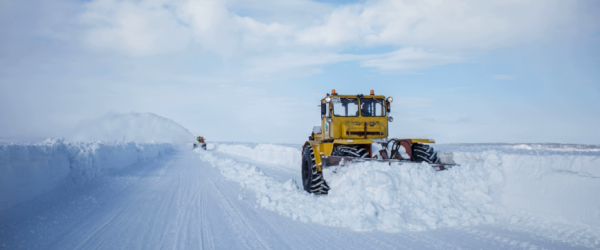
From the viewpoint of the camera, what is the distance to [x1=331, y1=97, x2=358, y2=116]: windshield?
8438 mm

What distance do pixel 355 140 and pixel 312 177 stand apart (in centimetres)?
154

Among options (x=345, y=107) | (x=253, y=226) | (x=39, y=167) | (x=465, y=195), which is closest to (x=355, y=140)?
(x=345, y=107)

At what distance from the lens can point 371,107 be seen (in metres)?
8.55

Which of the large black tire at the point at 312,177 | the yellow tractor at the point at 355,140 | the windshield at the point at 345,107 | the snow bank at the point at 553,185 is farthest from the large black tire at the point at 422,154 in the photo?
the large black tire at the point at 312,177

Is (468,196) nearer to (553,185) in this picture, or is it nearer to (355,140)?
(553,185)

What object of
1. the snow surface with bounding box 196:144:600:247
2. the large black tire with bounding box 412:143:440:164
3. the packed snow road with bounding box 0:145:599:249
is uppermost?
the large black tire with bounding box 412:143:440:164

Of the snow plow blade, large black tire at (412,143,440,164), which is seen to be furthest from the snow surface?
large black tire at (412,143,440,164)

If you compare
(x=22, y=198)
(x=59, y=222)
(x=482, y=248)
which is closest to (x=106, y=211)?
(x=59, y=222)

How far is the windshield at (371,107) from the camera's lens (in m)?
8.51

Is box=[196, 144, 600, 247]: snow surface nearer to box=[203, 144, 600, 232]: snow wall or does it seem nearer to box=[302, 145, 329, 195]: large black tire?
box=[203, 144, 600, 232]: snow wall

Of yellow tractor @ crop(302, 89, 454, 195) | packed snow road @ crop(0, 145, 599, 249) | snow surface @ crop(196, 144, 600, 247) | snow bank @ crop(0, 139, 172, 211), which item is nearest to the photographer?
packed snow road @ crop(0, 145, 599, 249)

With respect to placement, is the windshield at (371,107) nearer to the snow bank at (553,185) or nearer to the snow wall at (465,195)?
the snow wall at (465,195)

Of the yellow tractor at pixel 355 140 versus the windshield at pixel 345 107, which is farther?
the windshield at pixel 345 107

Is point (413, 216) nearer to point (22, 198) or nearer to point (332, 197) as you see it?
point (332, 197)
